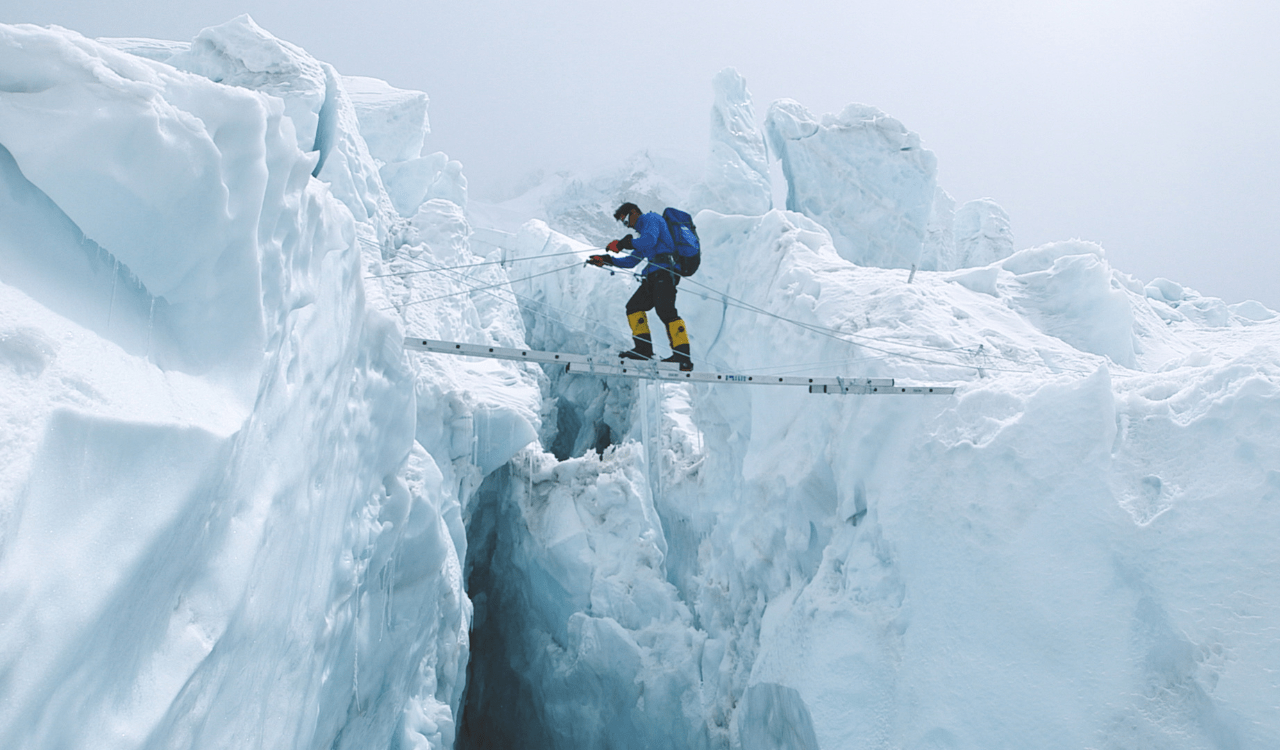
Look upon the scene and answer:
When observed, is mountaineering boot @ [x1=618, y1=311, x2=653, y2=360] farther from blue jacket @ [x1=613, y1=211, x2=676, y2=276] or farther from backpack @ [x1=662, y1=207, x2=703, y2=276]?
backpack @ [x1=662, y1=207, x2=703, y2=276]

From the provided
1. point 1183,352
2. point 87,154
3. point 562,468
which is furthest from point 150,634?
point 1183,352

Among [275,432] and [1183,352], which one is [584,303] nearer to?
[1183,352]

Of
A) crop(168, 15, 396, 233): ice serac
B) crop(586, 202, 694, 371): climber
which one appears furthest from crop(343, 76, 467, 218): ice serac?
crop(586, 202, 694, 371): climber

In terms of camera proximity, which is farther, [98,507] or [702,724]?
[702,724]

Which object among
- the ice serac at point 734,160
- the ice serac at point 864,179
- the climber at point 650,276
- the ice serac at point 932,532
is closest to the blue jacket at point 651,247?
the climber at point 650,276

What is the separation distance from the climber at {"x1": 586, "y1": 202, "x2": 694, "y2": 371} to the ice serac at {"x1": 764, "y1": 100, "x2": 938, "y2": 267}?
12.2 m

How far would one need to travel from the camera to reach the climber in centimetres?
504

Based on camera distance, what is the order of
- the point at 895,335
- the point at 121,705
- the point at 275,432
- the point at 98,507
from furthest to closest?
1. the point at 895,335
2. the point at 275,432
3. the point at 121,705
4. the point at 98,507

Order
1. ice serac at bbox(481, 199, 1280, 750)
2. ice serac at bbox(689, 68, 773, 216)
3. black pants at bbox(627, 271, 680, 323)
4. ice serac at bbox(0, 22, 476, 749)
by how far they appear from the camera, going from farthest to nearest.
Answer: ice serac at bbox(689, 68, 773, 216) < black pants at bbox(627, 271, 680, 323) < ice serac at bbox(481, 199, 1280, 750) < ice serac at bbox(0, 22, 476, 749)

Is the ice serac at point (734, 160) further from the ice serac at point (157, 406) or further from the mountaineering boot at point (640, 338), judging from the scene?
the ice serac at point (157, 406)

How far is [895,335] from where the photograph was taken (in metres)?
5.06

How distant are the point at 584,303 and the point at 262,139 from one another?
1211 centimetres

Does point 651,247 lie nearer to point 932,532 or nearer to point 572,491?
point 932,532

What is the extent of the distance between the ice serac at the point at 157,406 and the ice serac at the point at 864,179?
584 inches
